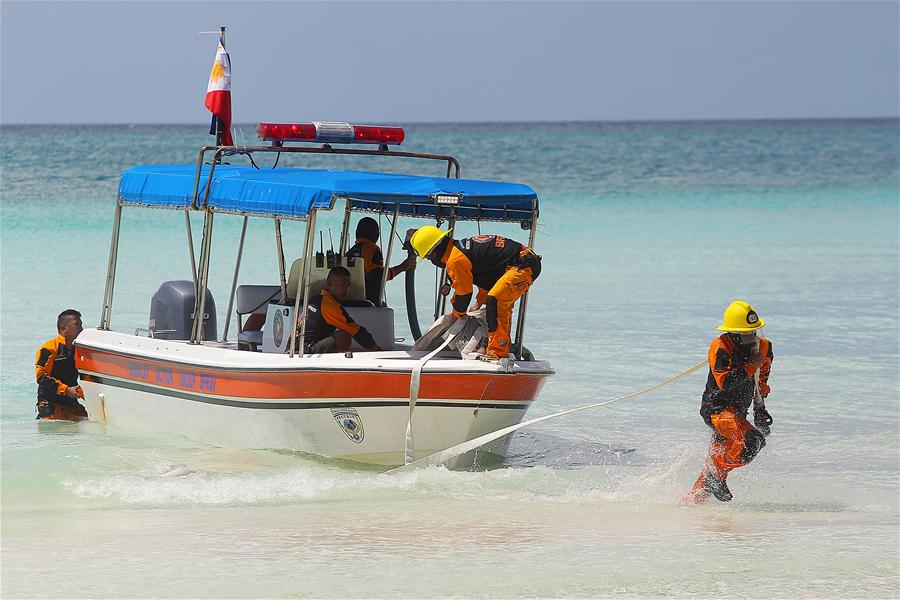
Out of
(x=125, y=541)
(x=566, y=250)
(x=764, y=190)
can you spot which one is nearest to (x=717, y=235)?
(x=566, y=250)

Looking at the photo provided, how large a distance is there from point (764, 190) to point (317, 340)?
3656 cm

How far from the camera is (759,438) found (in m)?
8.28

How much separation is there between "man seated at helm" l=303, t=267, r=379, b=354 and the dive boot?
2.60 metres

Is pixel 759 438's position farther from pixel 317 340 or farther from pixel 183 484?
pixel 183 484

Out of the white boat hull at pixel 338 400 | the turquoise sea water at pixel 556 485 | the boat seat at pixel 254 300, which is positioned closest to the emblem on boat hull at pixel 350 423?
the white boat hull at pixel 338 400

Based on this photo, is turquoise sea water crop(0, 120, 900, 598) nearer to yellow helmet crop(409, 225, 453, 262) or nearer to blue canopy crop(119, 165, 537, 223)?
yellow helmet crop(409, 225, 453, 262)

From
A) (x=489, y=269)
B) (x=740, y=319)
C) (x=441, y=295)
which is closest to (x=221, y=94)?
(x=441, y=295)

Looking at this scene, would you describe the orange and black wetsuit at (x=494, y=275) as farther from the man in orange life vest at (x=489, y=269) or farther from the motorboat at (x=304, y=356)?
the motorboat at (x=304, y=356)

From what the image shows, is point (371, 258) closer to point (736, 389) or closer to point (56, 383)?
point (56, 383)

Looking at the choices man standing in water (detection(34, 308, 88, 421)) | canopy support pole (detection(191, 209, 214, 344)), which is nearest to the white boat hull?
canopy support pole (detection(191, 209, 214, 344))

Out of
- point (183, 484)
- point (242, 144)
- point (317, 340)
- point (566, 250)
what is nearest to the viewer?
point (183, 484)

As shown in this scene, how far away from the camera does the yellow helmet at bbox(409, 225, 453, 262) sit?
8.92 metres

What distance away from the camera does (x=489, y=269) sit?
9062 mm

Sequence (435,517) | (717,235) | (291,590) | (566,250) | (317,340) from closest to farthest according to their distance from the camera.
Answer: (291,590), (435,517), (317,340), (566,250), (717,235)
